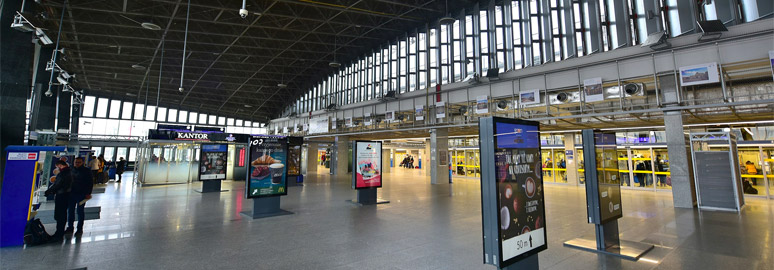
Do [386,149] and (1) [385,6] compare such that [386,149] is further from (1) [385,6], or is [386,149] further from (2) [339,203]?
(2) [339,203]

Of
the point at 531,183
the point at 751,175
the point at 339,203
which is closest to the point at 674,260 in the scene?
the point at 531,183

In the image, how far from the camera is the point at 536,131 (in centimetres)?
331

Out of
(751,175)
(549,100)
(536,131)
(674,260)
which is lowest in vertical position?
(674,260)

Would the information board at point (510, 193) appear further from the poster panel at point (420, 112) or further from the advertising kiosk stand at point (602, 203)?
the poster panel at point (420, 112)

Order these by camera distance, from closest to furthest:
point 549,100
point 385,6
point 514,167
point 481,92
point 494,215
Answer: point 494,215 < point 514,167 < point 549,100 < point 481,92 < point 385,6

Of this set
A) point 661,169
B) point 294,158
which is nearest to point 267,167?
point 294,158

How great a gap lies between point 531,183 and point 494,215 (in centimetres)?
→ 74

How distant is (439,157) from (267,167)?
11.3 m

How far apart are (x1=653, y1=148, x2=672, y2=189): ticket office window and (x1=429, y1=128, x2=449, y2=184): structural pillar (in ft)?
33.3

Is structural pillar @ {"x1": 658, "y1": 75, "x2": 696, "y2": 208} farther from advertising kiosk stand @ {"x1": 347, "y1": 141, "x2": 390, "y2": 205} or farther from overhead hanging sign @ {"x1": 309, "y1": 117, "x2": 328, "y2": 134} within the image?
overhead hanging sign @ {"x1": 309, "y1": 117, "x2": 328, "y2": 134}

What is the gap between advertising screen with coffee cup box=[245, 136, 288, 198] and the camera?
Answer: 26.4 feet

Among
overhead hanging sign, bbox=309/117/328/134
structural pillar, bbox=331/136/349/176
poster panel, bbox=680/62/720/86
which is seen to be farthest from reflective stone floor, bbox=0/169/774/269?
structural pillar, bbox=331/136/349/176

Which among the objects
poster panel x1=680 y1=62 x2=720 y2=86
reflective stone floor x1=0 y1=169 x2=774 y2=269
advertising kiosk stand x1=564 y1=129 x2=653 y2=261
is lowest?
reflective stone floor x1=0 y1=169 x2=774 y2=269

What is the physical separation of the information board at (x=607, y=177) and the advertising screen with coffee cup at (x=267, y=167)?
23.8 feet
